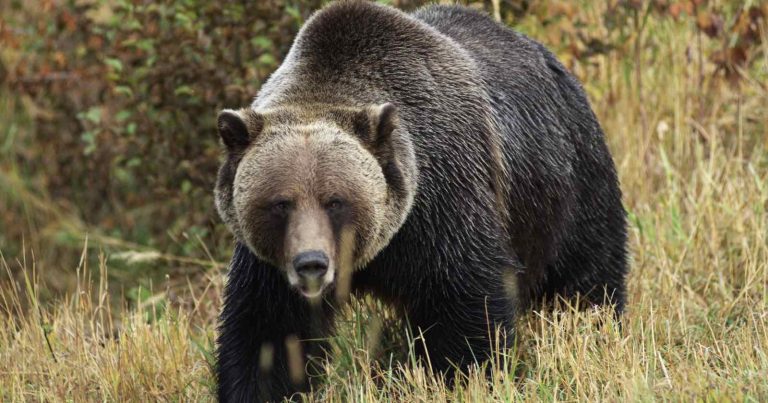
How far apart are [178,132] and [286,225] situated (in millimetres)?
4304

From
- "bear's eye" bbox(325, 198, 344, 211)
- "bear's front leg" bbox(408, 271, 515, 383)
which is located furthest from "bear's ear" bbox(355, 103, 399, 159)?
"bear's front leg" bbox(408, 271, 515, 383)

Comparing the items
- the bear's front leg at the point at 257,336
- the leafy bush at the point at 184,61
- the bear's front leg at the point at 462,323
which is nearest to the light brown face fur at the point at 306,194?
the bear's front leg at the point at 257,336

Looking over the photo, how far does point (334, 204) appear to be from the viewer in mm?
4652

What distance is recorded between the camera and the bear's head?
14.9ft

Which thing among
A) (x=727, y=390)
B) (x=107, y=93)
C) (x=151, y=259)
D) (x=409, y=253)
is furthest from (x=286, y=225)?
(x=107, y=93)

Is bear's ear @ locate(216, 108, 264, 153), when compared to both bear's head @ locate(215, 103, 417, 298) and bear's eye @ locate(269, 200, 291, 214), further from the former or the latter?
bear's eye @ locate(269, 200, 291, 214)

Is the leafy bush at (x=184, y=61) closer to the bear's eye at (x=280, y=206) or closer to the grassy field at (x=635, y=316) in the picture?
the grassy field at (x=635, y=316)

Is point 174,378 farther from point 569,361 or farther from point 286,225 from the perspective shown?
point 569,361

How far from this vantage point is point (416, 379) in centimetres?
500

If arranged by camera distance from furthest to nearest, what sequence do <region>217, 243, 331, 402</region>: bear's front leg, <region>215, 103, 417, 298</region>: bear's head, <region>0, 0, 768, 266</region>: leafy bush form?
<region>0, 0, 768, 266</region>: leafy bush
<region>217, 243, 331, 402</region>: bear's front leg
<region>215, 103, 417, 298</region>: bear's head

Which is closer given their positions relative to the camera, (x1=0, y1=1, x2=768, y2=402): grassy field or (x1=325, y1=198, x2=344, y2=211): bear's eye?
(x1=325, y1=198, x2=344, y2=211): bear's eye

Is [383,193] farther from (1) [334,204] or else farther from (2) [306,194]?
(2) [306,194]

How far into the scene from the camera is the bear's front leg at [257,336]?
5.13 metres

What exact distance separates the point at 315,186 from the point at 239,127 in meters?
0.43
